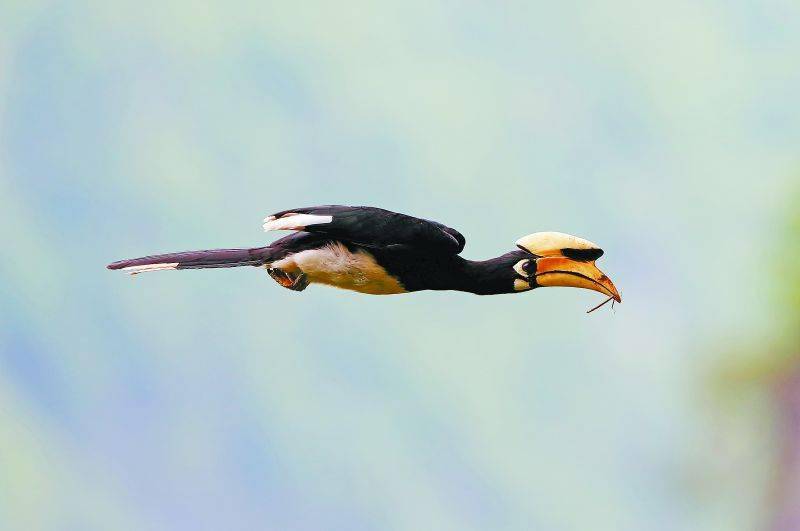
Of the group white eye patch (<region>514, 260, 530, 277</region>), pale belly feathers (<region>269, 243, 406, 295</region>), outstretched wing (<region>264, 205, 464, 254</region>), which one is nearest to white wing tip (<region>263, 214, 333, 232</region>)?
outstretched wing (<region>264, 205, 464, 254</region>)

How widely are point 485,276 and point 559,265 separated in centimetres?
29

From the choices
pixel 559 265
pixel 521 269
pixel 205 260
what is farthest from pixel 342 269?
pixel 559 265

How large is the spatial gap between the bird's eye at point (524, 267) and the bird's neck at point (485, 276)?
0.7 inches

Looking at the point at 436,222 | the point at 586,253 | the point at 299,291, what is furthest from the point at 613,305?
the point at 299,291

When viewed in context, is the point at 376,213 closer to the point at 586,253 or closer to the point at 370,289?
the point at 370,289

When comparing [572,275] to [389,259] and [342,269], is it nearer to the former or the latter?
[389,259]

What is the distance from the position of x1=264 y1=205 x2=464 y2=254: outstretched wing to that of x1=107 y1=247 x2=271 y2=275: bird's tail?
23 centimetres

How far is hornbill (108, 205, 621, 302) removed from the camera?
622 centimetres

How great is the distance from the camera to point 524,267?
6.39m

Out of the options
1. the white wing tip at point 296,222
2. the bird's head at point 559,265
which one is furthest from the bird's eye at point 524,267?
the white wing tip at point 296,222

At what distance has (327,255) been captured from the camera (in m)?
6.33

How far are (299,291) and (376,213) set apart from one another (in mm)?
487

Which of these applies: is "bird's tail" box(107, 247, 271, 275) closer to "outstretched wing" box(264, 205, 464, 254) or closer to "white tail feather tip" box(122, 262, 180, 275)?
"white tail feather tip" box(122, 262, 180, 275)

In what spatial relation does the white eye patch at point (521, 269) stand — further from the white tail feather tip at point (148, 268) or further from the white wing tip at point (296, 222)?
the white tail feather tip at point (148, 268)
